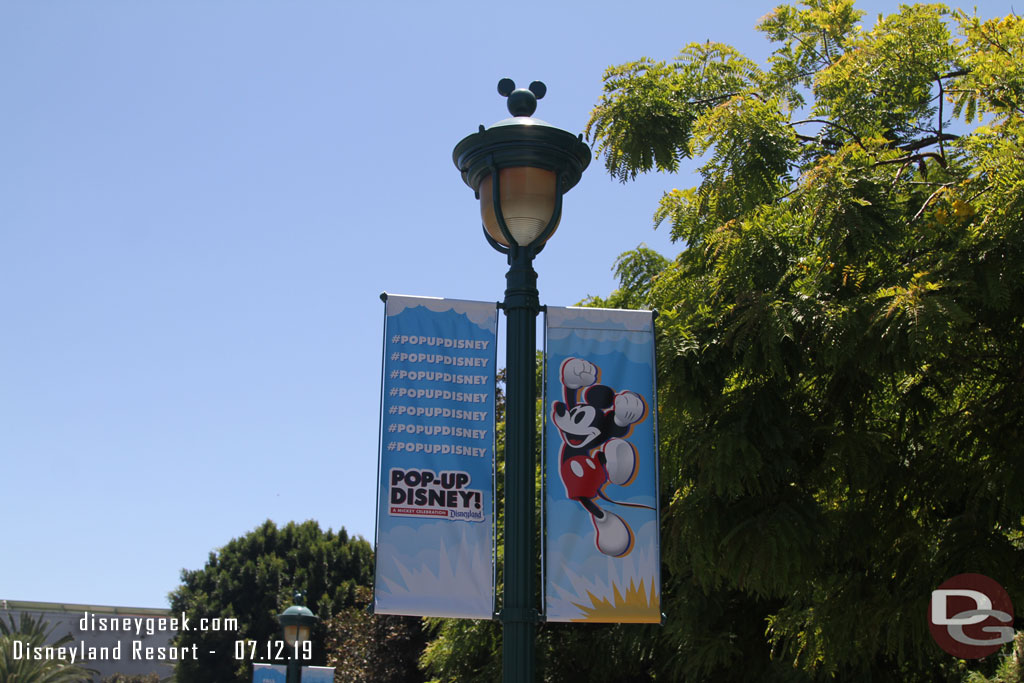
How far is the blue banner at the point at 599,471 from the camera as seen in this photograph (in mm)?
5727

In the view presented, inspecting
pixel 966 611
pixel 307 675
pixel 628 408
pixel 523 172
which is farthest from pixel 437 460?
pixel 307 675

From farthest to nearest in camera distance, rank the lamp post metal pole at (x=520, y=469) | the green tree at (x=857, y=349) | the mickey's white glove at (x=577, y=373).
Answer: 1. the green tree at (x=857, y=349)
2. the mickey's white glove at (x=577, y=373)
3. the lamp post metal pole at (x=520, y=469)

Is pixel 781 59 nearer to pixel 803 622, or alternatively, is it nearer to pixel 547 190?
pixel 803 622

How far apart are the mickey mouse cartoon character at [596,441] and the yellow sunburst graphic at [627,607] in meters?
0.22

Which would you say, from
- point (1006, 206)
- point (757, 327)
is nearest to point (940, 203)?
point (1006, 206)

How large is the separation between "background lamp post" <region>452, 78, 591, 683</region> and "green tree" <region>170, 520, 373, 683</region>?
44.9 meters

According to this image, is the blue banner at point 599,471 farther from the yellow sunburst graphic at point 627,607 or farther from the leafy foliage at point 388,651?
the leafy foliage at point 388,651

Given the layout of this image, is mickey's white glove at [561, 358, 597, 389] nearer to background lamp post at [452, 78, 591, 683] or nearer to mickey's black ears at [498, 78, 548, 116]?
background lamp post at [452, 78, 591, 683]

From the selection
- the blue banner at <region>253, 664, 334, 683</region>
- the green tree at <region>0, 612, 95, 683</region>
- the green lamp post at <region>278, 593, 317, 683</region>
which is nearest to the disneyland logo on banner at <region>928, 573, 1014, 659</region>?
the green lamp post at <region>278, 593, 317, 683</region>

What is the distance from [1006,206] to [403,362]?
16.9ft

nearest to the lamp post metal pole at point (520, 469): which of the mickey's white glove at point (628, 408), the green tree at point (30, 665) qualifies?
the mickey's white glove at point (628, 408)

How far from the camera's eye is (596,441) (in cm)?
592

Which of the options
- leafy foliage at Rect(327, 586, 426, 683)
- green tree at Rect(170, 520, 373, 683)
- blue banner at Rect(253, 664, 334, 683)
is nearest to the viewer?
blue banner at Rect(253, 664, 334, 683)

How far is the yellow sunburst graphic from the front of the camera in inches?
224
